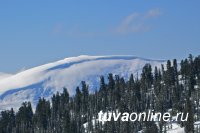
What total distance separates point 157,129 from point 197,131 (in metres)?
13.8

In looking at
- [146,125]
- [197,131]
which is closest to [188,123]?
[197,131]

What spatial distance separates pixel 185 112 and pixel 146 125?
43.6 ft

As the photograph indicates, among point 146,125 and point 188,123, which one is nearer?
point 188,123

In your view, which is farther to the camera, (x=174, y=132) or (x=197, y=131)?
(x=174, y=132)

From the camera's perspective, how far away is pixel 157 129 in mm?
192000

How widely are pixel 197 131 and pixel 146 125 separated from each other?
20.9 metres

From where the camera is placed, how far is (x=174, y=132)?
195500 mm

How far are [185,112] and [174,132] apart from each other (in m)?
7.10

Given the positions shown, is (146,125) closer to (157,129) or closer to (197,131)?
(157,129)

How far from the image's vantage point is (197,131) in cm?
18325

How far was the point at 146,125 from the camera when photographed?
7844 inches

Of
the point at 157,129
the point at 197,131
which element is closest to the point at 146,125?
the point at 157,129

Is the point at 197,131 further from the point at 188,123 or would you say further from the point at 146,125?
the point at 146,125

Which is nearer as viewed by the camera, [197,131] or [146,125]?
[197,131]
